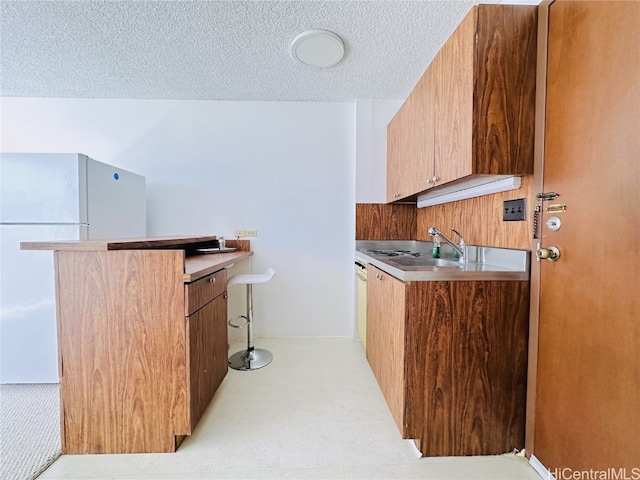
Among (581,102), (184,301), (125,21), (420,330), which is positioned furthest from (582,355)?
(125,21)

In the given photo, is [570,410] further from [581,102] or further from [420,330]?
[581,102]

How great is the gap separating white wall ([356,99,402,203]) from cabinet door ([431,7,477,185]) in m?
1.14

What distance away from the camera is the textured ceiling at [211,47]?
1.60 m

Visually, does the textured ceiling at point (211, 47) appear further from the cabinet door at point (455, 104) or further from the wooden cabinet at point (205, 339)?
the wooden cabinet at point (205, 339)

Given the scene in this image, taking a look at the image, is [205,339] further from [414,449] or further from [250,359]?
[414,449]

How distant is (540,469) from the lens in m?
1.19

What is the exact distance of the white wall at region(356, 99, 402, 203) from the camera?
2666 millimetres

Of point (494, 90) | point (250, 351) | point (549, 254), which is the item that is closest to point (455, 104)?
point (494, 90)

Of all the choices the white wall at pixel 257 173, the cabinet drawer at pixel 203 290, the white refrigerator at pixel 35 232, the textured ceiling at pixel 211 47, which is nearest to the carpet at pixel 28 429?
the white refrigerator at pixel 35 232

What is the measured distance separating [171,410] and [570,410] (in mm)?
1724

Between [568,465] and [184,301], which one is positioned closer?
[568,465]

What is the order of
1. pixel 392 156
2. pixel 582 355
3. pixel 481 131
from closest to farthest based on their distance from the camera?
pixel 582 355 < pixel 481 131 < pixel 392 156

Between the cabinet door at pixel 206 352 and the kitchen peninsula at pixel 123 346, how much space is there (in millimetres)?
37

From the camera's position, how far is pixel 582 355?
1.01m
